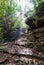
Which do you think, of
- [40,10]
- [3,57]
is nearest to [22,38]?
[40,10]

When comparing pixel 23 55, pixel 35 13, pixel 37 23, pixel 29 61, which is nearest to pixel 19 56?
pixel 23 55

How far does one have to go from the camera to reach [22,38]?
6.82 m

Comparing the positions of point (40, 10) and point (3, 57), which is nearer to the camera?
point (3, 57)

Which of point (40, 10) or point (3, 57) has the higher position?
point (40, 10)

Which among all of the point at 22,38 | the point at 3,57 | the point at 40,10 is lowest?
the point at 22,38

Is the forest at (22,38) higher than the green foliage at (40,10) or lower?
lower

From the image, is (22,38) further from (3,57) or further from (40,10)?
(3,57)

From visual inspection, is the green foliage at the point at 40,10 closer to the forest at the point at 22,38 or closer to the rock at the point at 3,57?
the forest at the point at 22,38

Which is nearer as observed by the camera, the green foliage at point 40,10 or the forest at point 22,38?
the forest at point 22,38

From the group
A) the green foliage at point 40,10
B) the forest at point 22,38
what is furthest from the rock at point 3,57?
the green foliage at point 40,10

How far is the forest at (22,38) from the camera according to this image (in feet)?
12.0

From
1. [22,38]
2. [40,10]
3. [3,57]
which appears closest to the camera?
[3,57]

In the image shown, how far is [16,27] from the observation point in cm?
785

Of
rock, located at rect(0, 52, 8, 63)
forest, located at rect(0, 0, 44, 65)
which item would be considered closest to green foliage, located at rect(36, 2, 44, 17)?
forest, located at rect(0, 0, 44, 65)
